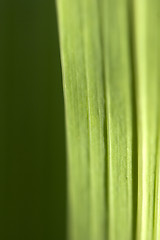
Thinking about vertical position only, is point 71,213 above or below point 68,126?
below

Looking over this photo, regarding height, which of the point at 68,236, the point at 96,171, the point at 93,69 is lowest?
the point at 68,236

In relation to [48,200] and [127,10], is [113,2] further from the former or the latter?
[48,200]

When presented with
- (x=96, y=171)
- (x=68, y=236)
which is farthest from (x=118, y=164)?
(x=68, y=236)
